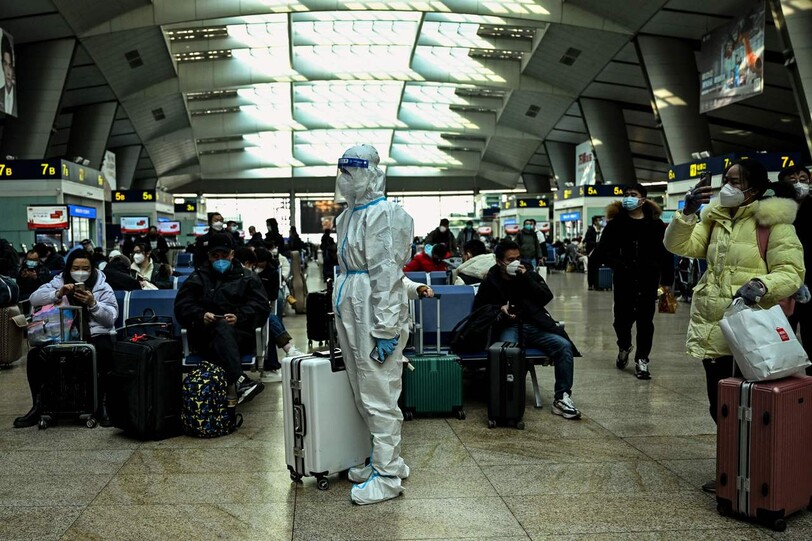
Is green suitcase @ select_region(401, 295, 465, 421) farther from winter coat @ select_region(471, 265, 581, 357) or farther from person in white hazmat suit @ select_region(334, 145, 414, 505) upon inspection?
person in white hazmat suit @ select_region(334, 145, 414, 505)

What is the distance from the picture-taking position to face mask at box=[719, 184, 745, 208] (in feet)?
13.0

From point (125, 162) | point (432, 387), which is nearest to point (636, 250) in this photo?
point (432, 387)

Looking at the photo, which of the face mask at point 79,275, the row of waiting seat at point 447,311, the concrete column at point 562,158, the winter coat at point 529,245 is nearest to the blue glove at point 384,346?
the row of waiting seat at point 447,311

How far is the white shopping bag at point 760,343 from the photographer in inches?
141

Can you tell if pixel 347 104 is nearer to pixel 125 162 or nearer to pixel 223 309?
pixel 125 162

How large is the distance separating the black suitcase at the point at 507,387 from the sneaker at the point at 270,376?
8.88 feet

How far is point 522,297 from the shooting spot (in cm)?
627

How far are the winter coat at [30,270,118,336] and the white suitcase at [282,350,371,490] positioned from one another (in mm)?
2607

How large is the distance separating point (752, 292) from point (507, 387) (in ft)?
7.05

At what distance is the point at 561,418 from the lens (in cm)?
586

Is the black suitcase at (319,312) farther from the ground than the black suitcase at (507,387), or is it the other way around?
the black suitcase at (319,312)

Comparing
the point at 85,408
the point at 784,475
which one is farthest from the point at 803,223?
the point at 85,408

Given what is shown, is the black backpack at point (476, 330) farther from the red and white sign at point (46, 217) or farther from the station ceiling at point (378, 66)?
the station ceiling at point (378, 66)

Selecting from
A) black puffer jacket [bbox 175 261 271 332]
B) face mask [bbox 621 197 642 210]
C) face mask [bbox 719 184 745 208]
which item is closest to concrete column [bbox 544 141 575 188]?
face mask [bbox 621 197 642 210]
